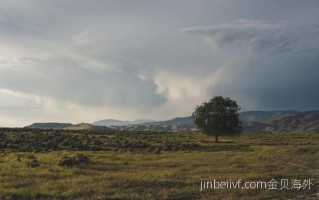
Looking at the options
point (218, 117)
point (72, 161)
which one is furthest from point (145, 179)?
point (218, 117)

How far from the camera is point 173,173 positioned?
32.2 m

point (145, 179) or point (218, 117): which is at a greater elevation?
point (218, 117)

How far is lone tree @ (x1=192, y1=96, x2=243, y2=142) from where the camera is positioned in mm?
98375

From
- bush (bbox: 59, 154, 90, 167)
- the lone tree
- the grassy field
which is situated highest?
the lone tree

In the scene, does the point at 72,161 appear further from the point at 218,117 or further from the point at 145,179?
the point at 218,117

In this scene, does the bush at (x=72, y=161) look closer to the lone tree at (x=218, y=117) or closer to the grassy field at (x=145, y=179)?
the grassy field at (x=145, y=179)

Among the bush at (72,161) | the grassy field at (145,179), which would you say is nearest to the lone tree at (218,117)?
the grassy field at (145,179)

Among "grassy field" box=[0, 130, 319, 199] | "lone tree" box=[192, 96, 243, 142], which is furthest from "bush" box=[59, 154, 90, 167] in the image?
"lone tree" box=[192, 96, 243, 142]

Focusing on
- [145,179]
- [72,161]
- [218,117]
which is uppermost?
[218,117]

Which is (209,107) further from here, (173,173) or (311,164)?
(173,173)

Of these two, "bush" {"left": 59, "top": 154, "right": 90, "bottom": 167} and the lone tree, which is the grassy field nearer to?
"bush" {"left": 59, "top": 154, "right": 90, "bottom": 167}

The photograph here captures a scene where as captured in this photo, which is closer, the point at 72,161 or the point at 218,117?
the point at 72,161

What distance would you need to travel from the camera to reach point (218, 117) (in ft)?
326

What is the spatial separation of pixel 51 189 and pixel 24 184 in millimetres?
3124
